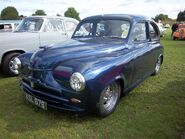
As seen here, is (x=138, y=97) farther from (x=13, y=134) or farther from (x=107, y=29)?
(x=13, y=134)

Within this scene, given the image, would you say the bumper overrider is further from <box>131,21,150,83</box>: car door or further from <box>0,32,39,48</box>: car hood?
<box>0,32,39,48</box>: car hood

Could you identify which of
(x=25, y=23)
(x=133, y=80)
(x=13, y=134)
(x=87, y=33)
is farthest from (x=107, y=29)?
(x=25, y=23)

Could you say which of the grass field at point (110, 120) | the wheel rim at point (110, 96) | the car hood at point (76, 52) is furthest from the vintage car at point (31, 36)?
the wheel rim at point (110, 96)

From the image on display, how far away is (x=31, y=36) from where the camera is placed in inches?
321

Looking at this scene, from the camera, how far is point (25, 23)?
8.84 metres

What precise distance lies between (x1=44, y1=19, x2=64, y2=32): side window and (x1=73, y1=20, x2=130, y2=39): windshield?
2.48 m

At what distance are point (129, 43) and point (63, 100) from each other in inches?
79.5

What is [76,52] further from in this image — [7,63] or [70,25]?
[70,25]

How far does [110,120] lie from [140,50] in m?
1.87

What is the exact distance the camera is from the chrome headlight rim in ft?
13.6

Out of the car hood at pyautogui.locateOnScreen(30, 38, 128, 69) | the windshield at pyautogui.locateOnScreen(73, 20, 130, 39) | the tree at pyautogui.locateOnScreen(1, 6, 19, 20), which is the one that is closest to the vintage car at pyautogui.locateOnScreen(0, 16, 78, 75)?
the windshield at pyautogui.locateOnScreen(73, 20, 130, 39)

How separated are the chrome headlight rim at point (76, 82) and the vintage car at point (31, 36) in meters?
4.01

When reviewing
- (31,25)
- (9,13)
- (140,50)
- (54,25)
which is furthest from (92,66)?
(9,13)

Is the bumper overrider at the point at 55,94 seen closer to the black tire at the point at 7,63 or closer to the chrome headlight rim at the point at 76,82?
the chrome headlight rim at the point at 76,82
